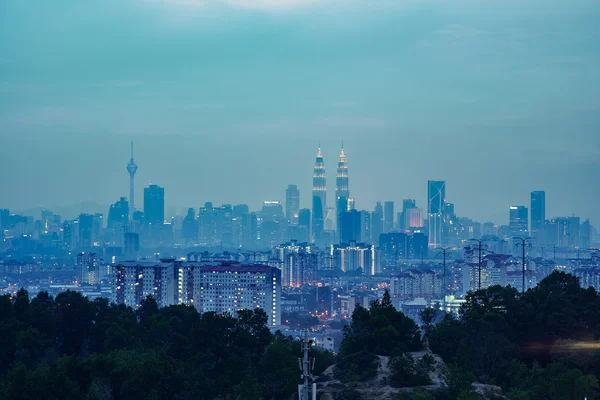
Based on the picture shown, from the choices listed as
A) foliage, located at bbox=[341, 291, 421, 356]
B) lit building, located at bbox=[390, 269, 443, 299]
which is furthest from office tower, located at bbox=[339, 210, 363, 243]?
foliage, located at bbox=[341, 291, 421, 356]

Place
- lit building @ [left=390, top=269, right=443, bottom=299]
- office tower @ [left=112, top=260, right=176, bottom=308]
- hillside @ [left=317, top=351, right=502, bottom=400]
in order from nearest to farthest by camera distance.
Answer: hillside @ [left=317, top=351, right=502, bottom=400], office tower @ [left=112, top=260, right=176, bottom=308], lit building @ [left=390, top=269, right=443, bottom=299]

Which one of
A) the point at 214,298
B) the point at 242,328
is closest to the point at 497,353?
the point at 242,328

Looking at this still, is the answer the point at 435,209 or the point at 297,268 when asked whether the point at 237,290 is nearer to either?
the point at 297,268

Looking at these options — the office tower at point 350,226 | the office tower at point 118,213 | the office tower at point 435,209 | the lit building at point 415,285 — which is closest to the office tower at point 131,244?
the office tower at point 118,213

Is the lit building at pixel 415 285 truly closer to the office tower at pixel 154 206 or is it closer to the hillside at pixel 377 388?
the hillside at pixel 377 388

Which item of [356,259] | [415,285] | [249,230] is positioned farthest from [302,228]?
[415,285]

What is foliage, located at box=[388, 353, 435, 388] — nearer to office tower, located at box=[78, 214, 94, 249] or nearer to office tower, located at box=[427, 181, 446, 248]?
office tower, located at box=[78, 214, 94, 249]

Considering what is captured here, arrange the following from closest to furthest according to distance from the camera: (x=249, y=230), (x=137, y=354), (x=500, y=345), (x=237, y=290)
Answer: (x=500, y=345)
(x=137, y=354)
(x=237, y=290)
(x=249, y=230)
